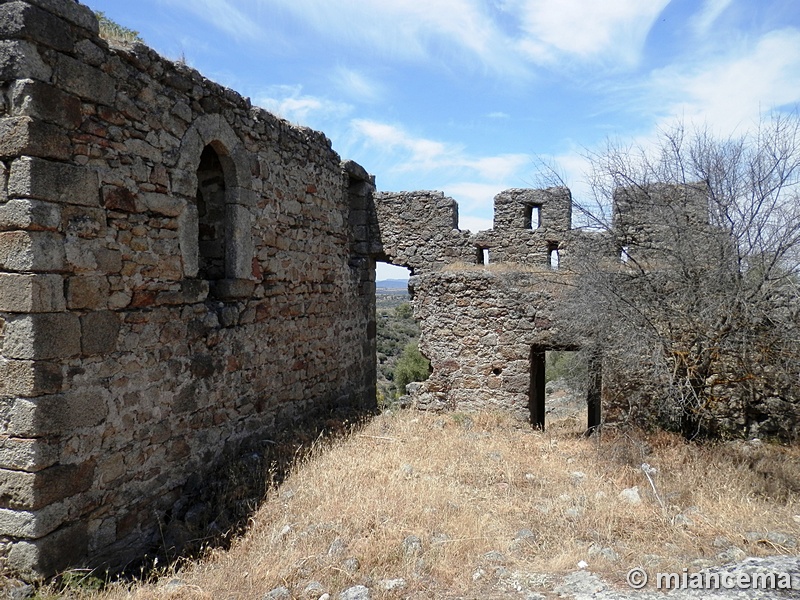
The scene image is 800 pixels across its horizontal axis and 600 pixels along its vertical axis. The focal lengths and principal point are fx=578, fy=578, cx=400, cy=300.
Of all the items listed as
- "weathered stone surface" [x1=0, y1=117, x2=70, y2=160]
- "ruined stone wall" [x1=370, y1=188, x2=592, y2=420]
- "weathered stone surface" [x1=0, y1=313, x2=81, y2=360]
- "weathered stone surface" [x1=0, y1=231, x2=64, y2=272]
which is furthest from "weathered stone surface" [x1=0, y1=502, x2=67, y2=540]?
"ruined stone wall" [x1=370, y1=188, x2=592, y2=420]

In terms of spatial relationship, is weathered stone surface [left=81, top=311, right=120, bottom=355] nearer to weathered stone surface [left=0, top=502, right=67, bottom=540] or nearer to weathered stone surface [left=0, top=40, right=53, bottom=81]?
weathered stone surface [left=0, top=502, right=67, bottom=540]

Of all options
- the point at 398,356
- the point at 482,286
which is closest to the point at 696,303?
the point at 482,286

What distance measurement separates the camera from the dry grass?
13.7 feet

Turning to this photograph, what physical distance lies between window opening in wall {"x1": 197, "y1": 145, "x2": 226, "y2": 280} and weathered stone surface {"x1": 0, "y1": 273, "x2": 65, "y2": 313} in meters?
2.26

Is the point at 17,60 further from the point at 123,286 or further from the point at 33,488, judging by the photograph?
the point at 33,488

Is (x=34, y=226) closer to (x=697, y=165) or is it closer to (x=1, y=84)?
(x=1, y=84)

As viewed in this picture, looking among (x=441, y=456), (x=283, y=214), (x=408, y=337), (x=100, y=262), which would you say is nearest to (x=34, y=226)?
(x=100, y=262)

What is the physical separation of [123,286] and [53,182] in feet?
3.19

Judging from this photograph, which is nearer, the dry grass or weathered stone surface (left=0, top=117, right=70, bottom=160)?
weathered stone surface (left=0, top=117, right=70, bottom=160)

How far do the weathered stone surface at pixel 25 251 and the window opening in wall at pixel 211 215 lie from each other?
2256 mm

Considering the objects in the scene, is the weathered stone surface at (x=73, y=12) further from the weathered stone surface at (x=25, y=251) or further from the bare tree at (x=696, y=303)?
the bare tree at (x=696, y=303)

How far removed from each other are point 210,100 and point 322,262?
3086 mm

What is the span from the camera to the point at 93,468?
433cm

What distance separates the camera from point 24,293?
151 inches
